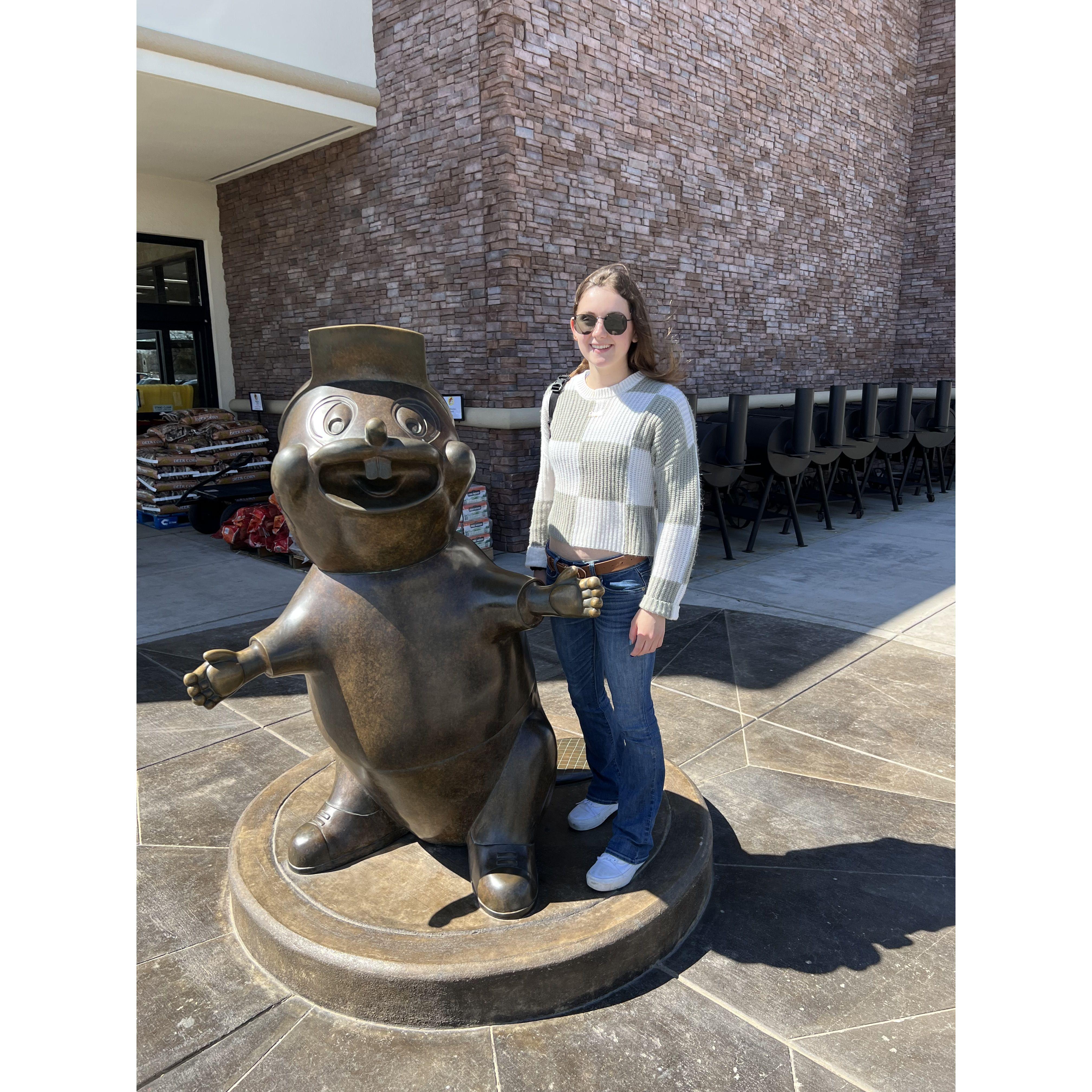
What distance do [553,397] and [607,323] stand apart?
1.24ft

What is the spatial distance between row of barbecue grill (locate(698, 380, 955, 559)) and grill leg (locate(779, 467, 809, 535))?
25 mm

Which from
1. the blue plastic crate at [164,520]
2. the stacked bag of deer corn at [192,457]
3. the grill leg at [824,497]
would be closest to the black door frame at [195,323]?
the stacked bag of deer corn at [192,457]

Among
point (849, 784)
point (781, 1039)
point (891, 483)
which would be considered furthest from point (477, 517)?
point (781, 1039)

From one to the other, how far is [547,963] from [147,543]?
7.73 meters

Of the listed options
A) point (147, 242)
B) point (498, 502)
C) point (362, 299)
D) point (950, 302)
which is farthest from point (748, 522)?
point (147, 242)

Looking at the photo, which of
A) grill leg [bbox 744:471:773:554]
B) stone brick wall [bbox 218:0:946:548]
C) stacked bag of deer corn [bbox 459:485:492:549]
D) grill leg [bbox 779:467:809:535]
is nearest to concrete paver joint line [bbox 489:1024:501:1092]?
stacked bag of deer corn [bbox 459:485:492:549]

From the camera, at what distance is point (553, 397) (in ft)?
8.43

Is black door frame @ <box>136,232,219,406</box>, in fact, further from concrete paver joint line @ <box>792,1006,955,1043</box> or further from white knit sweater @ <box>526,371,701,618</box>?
concrete paver joint line @ <box>792,1006,955,1043</box>

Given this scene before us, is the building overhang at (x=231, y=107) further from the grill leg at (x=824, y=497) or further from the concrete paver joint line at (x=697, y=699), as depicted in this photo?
the concrete paver joint line at (x=697, y=699)

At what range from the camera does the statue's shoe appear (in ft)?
8.11

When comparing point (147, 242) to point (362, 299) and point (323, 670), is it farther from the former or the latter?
point (323, 670)

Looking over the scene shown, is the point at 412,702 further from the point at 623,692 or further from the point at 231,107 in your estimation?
the point at 231,107

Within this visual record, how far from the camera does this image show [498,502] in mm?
8000

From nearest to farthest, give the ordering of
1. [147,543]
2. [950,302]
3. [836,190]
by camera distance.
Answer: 1. [147,543]
2. [836,190]
3. [950,302]
